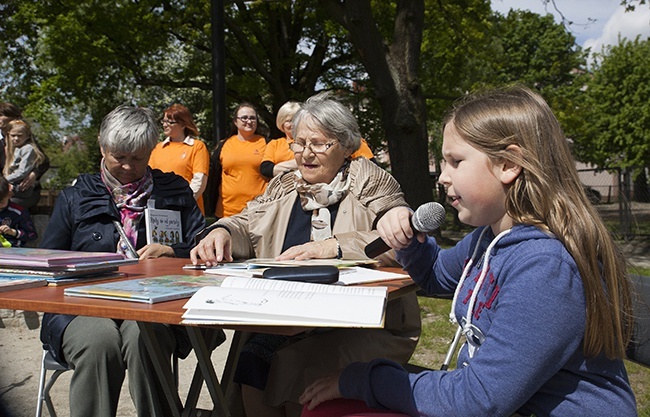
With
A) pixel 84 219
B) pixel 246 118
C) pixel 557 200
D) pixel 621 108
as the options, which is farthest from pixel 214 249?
pixel 621 108

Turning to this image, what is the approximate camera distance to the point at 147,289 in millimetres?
2070

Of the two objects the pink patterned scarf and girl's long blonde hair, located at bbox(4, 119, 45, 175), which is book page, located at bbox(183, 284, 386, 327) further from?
girl's long blonde hair, located at bbox(4, 119, 45, 175)

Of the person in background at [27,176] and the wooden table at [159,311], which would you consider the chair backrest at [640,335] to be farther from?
the person in background at [27,176]

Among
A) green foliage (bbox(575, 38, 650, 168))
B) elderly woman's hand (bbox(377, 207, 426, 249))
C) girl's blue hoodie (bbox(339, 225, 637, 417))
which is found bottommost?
girl's blue hoodie (bbox(339, 225, 637, 417))

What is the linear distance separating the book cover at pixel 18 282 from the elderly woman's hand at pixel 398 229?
112cm

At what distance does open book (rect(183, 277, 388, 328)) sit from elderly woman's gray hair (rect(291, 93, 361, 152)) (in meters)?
1.54

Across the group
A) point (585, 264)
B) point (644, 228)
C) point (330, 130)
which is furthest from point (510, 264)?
point (644, 228)

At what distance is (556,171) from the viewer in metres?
1.77

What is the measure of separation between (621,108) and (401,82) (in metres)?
27.2

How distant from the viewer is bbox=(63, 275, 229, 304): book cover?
1939 mm

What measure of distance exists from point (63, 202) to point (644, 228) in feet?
49.9

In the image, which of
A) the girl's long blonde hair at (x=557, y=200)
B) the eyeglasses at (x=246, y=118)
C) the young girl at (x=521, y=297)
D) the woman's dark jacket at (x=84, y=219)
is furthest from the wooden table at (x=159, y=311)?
the eyeglasses at (x=246, y=118)

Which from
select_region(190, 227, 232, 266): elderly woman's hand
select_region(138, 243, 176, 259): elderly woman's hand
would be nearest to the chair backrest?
select_region(190, 227, 232, 266): elderly woman's hand

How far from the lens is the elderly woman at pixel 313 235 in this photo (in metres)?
2.64
